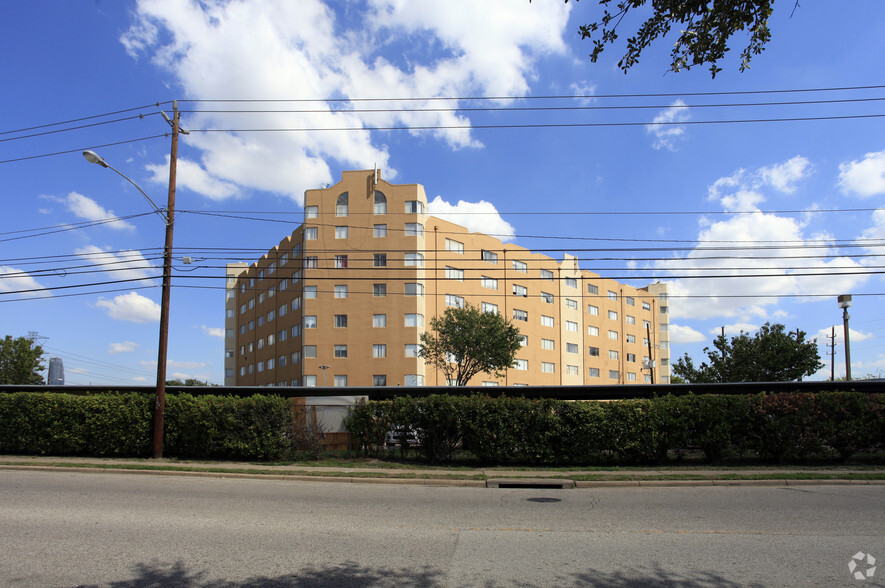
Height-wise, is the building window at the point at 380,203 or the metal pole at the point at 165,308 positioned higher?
the building window at the point at 380,203

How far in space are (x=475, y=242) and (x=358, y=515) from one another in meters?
51.4

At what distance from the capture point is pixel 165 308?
18891 millimetres

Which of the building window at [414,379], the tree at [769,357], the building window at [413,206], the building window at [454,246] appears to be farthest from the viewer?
the building window at [454,246]

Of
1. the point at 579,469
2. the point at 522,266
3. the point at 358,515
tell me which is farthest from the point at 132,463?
the point at 522,266

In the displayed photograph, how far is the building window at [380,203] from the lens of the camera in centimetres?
5575

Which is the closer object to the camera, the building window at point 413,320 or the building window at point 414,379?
the building window at point 414,379

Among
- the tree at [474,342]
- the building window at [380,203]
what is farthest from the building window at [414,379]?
the building window at [380,203]

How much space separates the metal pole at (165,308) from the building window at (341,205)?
36594mm

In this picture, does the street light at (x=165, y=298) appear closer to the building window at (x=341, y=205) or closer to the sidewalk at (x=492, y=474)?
the sidewalk at (x=492, y=474)

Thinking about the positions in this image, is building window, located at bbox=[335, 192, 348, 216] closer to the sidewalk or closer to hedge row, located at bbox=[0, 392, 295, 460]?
hedge row, located at bbox=[0, 392, 295, 460]

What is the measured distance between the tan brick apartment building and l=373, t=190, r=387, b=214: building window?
0.32 ft

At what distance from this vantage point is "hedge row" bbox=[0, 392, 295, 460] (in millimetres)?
17750

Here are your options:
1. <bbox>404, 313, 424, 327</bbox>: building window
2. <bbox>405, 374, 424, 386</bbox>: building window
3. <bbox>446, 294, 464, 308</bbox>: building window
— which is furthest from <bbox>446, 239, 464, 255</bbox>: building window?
<bbox>405, 374, 424, 386</bbox>: building window

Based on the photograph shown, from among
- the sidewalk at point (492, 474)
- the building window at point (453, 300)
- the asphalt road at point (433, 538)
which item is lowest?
the sidewalk at point (492, 474)
